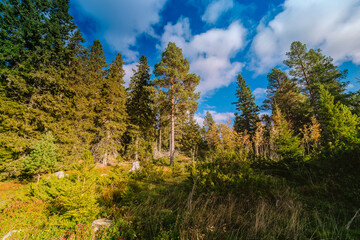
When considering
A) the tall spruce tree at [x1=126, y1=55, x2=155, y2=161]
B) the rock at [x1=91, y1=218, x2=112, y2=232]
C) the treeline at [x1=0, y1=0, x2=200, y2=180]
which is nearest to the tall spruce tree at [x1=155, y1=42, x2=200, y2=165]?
the treeline at [x1=0, y1=0, x2=200, y2=180]

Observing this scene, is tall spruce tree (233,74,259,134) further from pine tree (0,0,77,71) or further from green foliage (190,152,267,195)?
pine tree (0,0,77,71)

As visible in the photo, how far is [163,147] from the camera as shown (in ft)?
102

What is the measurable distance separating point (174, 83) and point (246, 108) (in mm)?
15649

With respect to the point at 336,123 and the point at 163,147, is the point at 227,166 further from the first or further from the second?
the point at 163,147

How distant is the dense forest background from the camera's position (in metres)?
3.62

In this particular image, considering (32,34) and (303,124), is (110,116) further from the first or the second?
(303,124)

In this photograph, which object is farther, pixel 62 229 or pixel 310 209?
pixel 310 209

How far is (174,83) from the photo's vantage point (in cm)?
1611

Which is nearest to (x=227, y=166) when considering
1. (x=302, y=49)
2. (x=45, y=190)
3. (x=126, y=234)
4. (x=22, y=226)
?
(x=126, y=234)

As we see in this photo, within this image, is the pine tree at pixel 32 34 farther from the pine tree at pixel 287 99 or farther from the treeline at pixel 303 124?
the pine tree at pixel 287 99

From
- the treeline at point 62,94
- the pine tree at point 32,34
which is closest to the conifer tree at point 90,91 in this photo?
the treeline at point 62,94

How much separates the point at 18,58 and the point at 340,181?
21.5 meters

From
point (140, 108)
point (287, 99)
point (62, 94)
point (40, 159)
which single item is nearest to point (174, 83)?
point (140, 108)

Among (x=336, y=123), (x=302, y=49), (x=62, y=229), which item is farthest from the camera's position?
(x=302, y=49)
